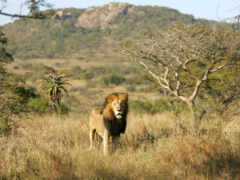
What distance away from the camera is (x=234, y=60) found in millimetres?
8969

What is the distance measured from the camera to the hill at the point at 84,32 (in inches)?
3652

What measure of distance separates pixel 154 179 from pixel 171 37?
5.27 m

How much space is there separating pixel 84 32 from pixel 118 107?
112 m

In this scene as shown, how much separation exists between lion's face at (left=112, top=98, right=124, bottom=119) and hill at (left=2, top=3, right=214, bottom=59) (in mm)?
75754

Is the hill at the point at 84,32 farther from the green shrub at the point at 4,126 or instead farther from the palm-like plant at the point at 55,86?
the green shrub at the point at 4,126

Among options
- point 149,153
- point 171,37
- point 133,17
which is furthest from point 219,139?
point 133,17

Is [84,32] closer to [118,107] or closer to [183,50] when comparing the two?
[183,50]

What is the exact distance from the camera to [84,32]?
113562mm

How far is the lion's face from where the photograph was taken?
16.3 ft

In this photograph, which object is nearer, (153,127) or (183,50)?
(183,50)

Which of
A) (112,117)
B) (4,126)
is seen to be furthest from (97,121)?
(4,126)

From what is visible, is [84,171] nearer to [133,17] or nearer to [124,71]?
[124,71]

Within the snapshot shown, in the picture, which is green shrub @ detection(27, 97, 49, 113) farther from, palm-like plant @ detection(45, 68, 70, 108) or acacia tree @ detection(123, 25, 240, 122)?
acacia tree @ detection(123, 25, 240, 122)

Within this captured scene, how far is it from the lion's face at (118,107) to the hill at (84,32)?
75.8 meters
